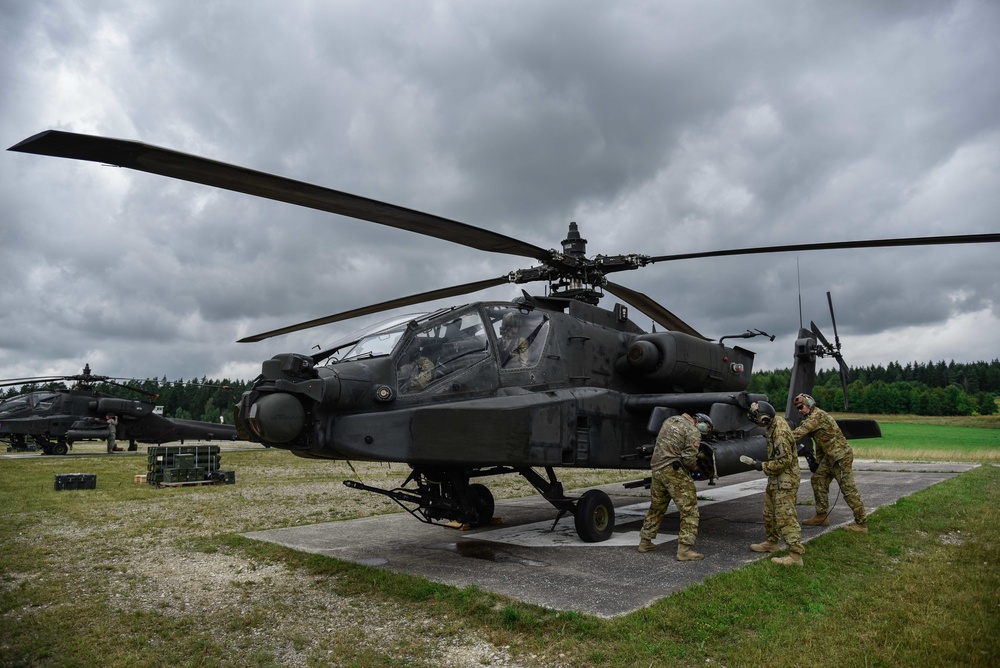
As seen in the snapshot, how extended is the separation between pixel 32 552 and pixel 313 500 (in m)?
5.35

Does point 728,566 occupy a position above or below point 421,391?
below

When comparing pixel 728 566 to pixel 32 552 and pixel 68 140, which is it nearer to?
pixel 68 140

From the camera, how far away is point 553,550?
752 cm

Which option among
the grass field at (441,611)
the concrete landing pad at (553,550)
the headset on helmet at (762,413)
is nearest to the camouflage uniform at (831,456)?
the concrete landing pad at (553,550)

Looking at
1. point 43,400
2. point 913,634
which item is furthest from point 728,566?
point 43,400

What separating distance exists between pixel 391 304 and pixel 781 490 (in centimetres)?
532

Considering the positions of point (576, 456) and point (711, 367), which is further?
point (711, 367)

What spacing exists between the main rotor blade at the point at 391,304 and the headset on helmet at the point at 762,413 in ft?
12.8

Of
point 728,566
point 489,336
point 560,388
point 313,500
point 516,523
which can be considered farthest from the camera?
point 313,500

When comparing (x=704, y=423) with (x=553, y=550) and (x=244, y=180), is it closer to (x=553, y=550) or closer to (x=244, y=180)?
(x=553, y=550)

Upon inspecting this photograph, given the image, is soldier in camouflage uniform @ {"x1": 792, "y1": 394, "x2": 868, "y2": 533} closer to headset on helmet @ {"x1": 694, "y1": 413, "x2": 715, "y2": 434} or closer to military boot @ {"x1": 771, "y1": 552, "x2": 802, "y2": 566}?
headset on helmet @ {"x1": 694, "y1": 413, "x2": 715, "y2": 434}

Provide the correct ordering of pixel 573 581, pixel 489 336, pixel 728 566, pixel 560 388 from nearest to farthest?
pixel 573 581 < pixel 728 566 < pixel 489 336 < pixel 560 388

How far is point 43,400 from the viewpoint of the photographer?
83.2 ft

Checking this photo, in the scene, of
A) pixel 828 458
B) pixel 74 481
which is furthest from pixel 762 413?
pixel 74 481
